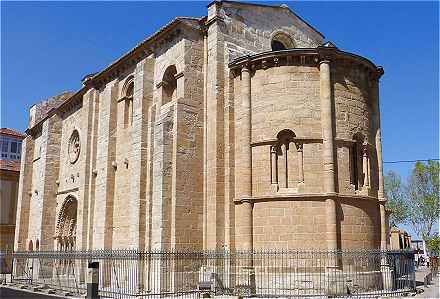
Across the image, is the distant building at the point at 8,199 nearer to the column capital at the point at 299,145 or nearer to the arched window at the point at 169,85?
the arched window at the point at 169,85

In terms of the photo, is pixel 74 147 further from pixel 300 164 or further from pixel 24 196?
pixel 300 164

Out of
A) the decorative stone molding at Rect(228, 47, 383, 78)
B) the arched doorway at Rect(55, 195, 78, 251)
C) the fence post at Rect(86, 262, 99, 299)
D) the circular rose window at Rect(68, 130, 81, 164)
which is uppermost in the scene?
the decorative stone molding at Rect(228, 47, 383, 78)

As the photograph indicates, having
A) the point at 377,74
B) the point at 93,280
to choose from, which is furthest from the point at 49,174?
the point at 377,74

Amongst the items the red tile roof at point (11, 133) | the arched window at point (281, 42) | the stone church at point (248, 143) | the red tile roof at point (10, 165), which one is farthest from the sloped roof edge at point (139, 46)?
the red tile roof at point (11, 133)

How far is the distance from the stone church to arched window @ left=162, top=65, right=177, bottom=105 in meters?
0.04

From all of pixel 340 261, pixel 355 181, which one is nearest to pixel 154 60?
pixel 355 181

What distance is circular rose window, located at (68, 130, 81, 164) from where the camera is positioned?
78.2 feet

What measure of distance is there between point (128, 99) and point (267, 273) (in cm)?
1010

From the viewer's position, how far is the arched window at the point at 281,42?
18.6m

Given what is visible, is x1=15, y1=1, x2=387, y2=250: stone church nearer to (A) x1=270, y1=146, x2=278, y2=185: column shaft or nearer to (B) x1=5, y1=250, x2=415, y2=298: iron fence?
(A) x1=270, y1=146, x2=278, y2=185: column shaft

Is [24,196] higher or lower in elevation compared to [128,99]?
lower

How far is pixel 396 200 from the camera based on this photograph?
113 feet

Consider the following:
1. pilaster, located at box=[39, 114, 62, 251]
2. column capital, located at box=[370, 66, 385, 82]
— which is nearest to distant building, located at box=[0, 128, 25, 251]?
pilaster, located at box=[39, 114, 62, 251]

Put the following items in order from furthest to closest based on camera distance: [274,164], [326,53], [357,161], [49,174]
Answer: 1. [49,174]
2. [357,161]
3. [326,53]
4. [274,164]
